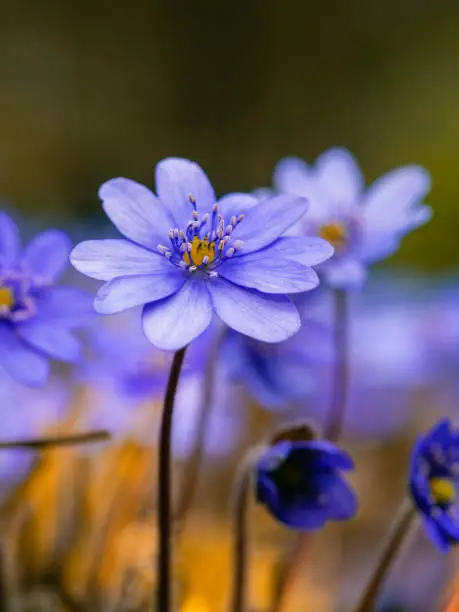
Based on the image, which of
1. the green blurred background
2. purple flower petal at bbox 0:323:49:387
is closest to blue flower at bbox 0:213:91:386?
purple flower petal at bbox 0:323:49:387

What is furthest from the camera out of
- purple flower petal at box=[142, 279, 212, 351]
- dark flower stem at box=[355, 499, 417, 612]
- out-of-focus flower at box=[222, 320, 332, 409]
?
out-of-focus flower at box=[222, 320, 332, 409]

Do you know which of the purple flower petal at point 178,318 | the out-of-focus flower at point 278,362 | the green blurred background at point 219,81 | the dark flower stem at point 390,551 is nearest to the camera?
the purple flower petal at point 178,318

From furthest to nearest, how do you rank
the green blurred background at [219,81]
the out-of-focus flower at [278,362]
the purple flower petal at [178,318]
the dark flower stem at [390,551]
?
1. the green blurred background at [219,81]
2. the out-of-focus flower at [278,362]
3. the dark flower stem at [390,551]
4. the purple flower petal at [178,318]

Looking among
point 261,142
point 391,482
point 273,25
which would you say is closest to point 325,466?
point 391,482

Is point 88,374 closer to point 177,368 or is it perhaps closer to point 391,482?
point 177,368

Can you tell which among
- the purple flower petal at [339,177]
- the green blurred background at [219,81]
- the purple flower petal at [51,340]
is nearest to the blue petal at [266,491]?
the purple flower petal at [51,340]

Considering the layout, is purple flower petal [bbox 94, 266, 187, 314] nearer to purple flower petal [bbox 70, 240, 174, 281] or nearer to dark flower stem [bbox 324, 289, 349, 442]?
purple flower petal [bbox 70, 240, 174, 281]

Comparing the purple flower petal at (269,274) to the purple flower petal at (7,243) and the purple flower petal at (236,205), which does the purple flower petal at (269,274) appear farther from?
the purple flower petal at (7,243)

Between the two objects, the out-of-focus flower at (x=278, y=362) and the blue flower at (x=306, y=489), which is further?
the out-of-focus flower at (x=278, y=362)
